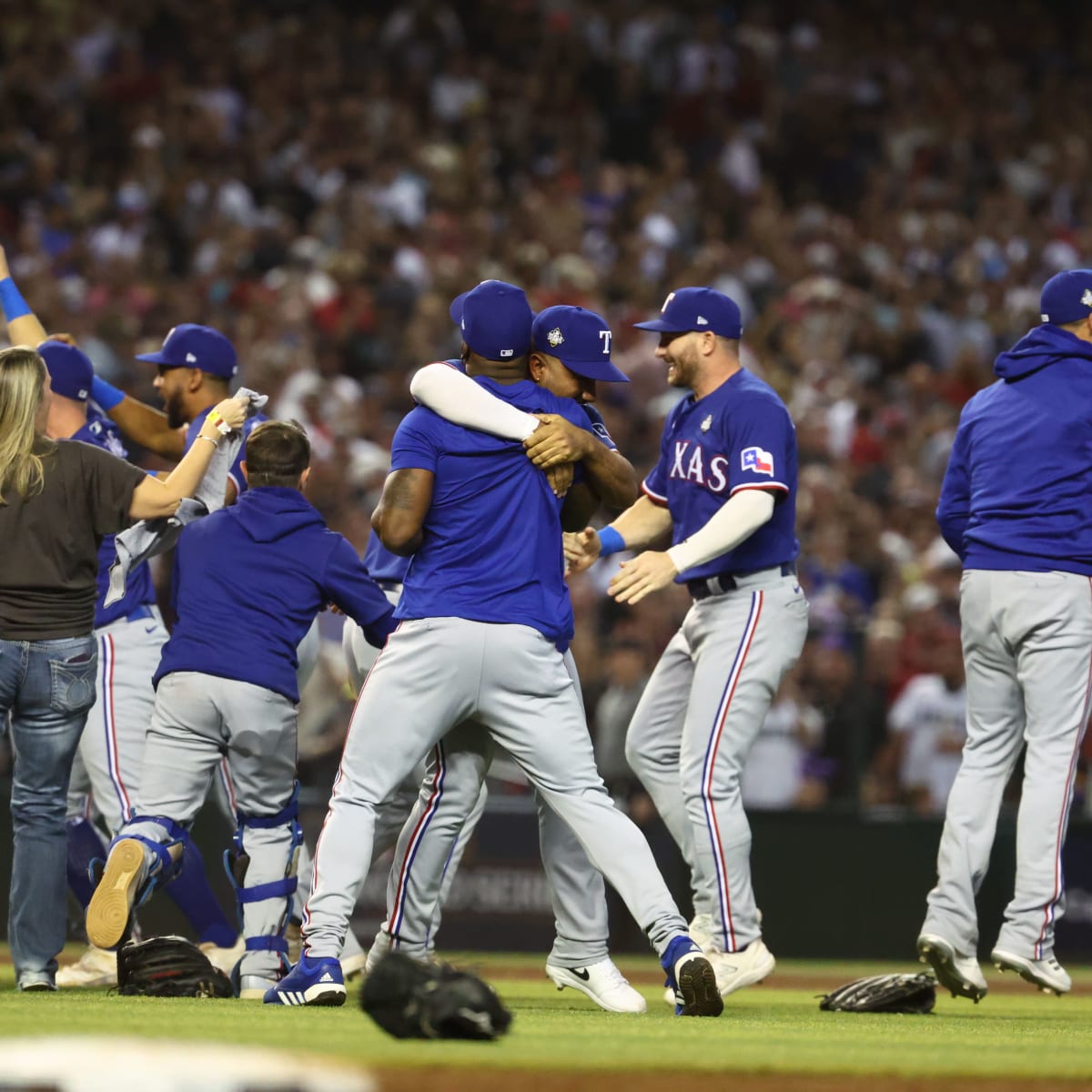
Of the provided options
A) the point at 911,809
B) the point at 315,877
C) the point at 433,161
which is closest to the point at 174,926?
the point at 911,809

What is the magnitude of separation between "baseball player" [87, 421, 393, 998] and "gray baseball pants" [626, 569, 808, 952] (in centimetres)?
121

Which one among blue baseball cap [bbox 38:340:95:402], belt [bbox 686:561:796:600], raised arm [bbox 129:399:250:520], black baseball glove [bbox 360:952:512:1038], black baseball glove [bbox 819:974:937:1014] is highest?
blue baseball cap [bbox 38:340:95:402]

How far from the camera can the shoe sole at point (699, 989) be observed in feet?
19.4

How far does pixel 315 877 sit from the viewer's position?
19.6 feet

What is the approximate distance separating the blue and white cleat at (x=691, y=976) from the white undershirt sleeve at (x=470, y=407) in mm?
1680

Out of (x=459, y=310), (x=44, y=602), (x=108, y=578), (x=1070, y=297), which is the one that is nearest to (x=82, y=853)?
(x=108, y=578)

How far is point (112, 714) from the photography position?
24.5ft

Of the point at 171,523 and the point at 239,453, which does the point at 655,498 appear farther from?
the point at 171,523

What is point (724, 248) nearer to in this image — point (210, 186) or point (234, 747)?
point (210, 186)

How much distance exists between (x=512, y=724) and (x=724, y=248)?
38.9 ft

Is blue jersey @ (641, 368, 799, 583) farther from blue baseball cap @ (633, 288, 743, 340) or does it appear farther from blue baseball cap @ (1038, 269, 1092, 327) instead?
blue baseball cap @ (1038, 269, 1092, 327)

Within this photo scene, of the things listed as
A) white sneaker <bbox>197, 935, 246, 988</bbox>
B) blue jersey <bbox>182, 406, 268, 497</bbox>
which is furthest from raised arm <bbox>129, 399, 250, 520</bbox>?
white sneaker <bbox>197, 935, 246, 988</bbox>

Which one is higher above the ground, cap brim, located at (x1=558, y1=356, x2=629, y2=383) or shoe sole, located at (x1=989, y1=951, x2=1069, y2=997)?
cap brim, located at (x1=558, y1=356, x2=629, y2=383)

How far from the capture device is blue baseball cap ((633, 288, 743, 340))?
7352 millimetres
